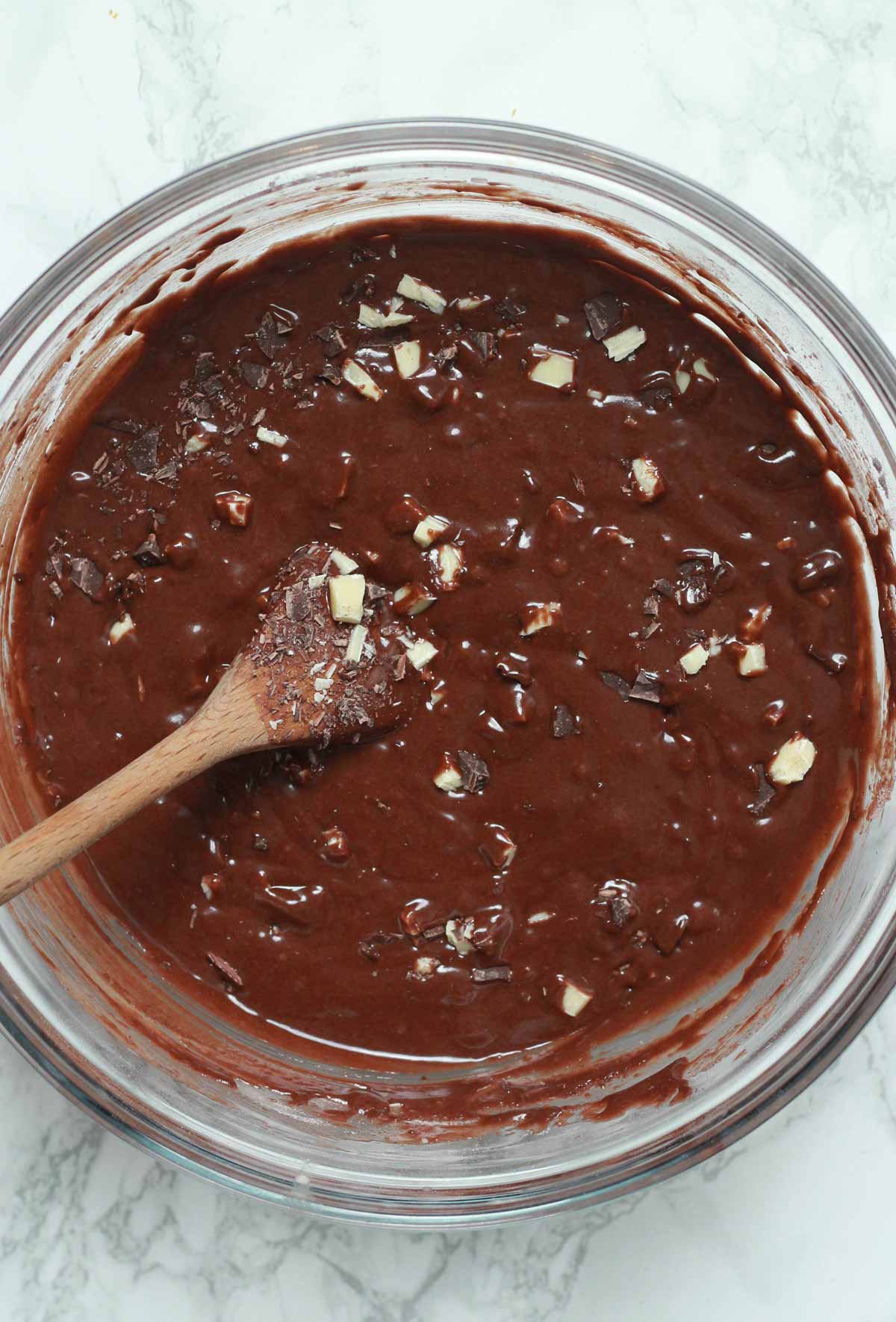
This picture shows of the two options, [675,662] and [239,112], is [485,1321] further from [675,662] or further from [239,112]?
[239,112]

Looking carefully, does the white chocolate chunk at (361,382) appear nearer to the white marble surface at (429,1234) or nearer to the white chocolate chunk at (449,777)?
the white marble surface at (429,1234)

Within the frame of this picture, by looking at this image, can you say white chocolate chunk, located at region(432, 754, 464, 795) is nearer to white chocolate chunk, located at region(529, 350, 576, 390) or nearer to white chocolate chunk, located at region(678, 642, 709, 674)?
white chocolate chunk, located at region(678, 642, 709, 674)

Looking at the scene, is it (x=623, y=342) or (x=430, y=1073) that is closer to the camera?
(x=623, y=342)

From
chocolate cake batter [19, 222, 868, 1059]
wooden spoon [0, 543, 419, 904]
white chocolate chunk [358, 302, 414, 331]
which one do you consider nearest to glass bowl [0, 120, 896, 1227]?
chocolate cake batter [19, 222, 868, 1059]

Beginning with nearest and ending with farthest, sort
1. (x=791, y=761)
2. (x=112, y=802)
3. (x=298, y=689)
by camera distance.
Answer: (x=112, y=802) → (x=298, y=689) → (x=791, y=761)

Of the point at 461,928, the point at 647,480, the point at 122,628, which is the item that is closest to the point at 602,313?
the point at 647,480

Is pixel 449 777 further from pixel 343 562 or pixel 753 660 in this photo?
pixel 753 660

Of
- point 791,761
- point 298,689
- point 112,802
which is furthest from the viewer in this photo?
point 791,761

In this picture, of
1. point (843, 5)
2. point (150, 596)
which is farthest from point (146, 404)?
point (843, 5)
